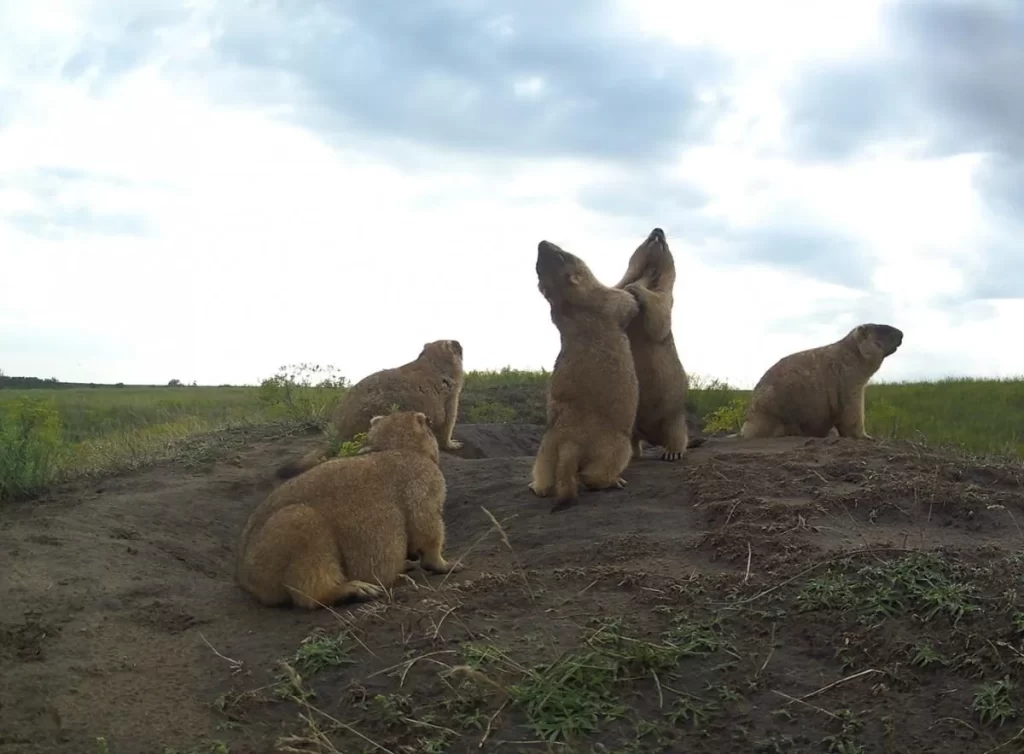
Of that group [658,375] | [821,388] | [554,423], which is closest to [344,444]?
[554,423]

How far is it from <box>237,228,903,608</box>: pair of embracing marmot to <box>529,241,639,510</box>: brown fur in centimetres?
1

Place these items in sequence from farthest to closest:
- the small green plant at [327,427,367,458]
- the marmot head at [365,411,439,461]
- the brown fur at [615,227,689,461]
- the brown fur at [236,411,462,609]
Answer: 1. the brown fur at [615,227,689,461]
2. the small green plant at [327,427,367,458]
3. the marmot head at [365,411,439,461]
4. the brown fur at [236,411,462,609]

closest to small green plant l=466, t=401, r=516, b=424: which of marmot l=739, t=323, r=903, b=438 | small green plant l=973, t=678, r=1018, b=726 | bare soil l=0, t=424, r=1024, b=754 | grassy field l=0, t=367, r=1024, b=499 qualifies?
grassy field l=0, t=367, r=1024, b=499

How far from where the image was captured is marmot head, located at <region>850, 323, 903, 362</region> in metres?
10.7

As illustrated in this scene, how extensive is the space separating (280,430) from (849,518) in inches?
313

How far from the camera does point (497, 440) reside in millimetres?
12961

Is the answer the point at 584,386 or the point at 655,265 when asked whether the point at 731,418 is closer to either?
the point at 655,265

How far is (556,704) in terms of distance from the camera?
4172mm

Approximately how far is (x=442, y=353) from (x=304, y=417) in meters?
2.15

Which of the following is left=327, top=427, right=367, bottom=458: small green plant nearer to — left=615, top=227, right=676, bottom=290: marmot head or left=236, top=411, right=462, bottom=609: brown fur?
left=236, top=411, right=462, bottom=609: brown fur

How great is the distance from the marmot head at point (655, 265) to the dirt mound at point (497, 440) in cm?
339

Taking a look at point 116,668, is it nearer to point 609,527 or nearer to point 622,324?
point 609,527

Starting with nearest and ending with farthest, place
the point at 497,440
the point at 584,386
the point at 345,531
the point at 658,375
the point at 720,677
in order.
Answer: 1. the point at 720,677
2. the point at 345,531
3. the point at 584,386
4. the point at 658,375
5. the point at 497,440

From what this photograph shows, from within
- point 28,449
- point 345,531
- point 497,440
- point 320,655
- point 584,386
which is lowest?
point 320,655
